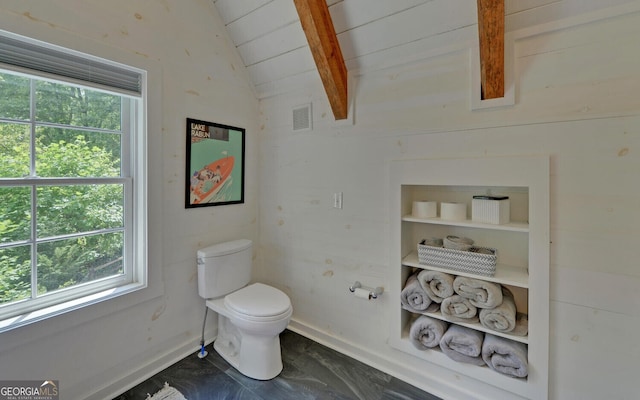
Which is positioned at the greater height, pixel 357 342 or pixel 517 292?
pixel 517 292

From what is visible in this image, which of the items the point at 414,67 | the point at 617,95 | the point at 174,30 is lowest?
the point at 617,95

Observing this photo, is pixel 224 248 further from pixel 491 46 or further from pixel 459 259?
pixel 491 46

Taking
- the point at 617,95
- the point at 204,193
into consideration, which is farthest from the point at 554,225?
the point at 204,193

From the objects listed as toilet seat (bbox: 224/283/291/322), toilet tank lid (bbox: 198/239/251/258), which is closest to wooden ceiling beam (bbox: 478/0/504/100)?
toilet seat (bbox: 224/283/291/322)

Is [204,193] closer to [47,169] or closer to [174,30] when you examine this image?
[47,169]

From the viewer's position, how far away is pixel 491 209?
1.47 meters

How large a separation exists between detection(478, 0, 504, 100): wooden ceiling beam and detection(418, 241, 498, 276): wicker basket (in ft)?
2.82

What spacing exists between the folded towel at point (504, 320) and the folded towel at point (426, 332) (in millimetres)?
242

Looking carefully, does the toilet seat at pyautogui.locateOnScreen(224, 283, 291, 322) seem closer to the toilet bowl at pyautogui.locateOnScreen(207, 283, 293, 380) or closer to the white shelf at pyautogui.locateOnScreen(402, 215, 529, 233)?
the toilet bowl at pyautogui.locateOnScreen(207, 283, 293, 380)

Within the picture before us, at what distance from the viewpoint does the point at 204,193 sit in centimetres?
210

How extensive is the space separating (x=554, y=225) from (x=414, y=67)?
45.7 inches

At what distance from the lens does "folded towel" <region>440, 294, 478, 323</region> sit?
1526 mm

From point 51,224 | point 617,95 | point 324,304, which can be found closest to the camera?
point 617,95

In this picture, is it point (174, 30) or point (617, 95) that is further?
point (174, 30)
